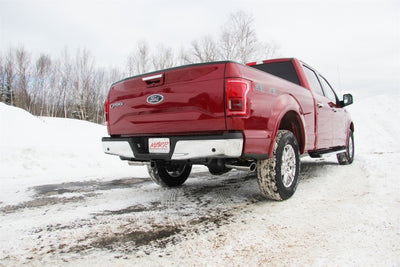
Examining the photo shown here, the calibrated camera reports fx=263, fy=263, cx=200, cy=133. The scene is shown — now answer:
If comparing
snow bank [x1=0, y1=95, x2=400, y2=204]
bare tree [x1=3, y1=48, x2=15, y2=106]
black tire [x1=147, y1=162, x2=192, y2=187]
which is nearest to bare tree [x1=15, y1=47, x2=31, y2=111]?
bare tree [x1=3, y1=48, x2=15, y2=106]

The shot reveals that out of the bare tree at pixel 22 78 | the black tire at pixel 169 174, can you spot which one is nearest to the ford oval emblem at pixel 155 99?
the black tire at pixel 169 174

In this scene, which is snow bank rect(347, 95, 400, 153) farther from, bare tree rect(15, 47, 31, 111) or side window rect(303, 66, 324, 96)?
bare tree rect(15, 47, 31, 111)

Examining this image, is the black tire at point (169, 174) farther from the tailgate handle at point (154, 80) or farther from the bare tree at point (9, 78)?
the bare tree at point (9, 78)

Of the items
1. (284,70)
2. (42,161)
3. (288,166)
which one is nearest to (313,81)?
(284,70)

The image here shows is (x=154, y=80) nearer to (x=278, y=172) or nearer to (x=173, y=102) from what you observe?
(x=173, y=102)

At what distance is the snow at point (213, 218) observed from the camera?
172 cm

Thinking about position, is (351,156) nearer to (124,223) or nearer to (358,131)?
(124,223)

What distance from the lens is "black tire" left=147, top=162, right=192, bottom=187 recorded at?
12.9 feet

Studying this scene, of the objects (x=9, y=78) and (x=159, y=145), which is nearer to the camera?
(x=159, y=145)

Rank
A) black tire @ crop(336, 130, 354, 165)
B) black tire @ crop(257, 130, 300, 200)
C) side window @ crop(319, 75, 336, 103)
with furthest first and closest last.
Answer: black tire @ crop(336, 130, 354, 165) < side window @ crop(319, 75, 336, 103) < black tire @ crop(257, 130, 300, 200)

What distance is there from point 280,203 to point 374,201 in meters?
0.95

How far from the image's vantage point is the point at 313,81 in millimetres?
4422

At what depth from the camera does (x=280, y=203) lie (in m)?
2.85

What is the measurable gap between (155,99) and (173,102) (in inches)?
9.6
